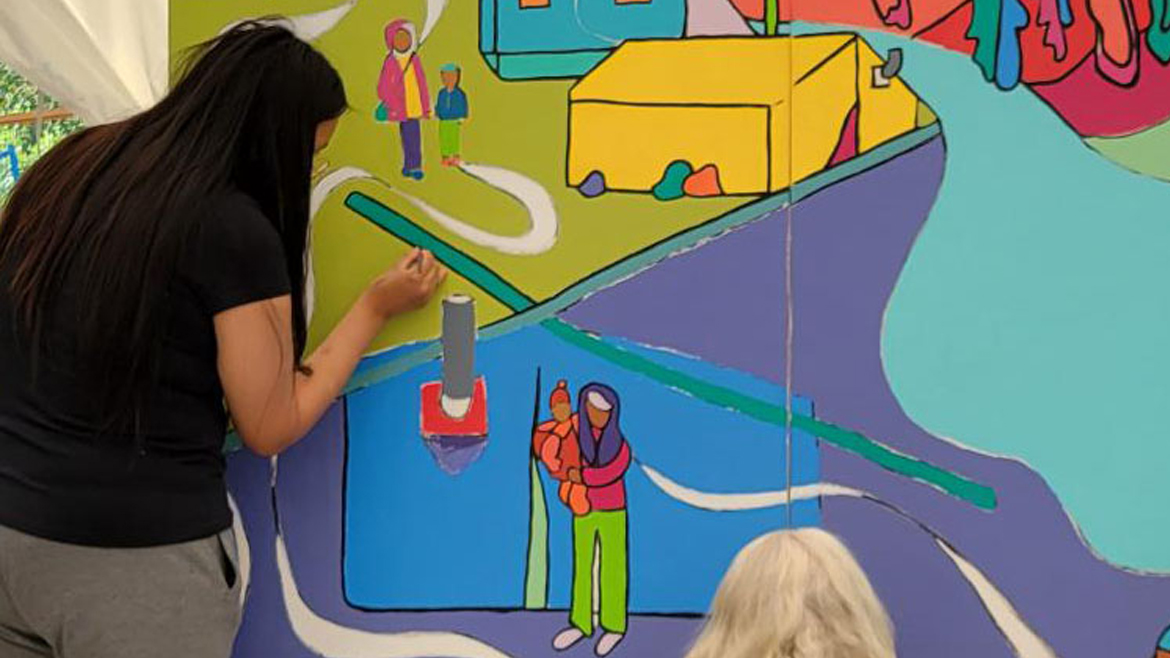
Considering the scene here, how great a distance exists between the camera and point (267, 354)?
156cm

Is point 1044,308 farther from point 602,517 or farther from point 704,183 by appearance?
point 602,517

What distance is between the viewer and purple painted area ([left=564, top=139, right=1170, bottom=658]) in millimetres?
1748

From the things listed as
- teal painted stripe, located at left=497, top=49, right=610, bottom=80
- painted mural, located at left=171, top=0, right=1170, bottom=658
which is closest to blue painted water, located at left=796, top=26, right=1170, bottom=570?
painted mural, located at left=171, top=0, right=1170, bottom=658

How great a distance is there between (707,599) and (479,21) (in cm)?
88

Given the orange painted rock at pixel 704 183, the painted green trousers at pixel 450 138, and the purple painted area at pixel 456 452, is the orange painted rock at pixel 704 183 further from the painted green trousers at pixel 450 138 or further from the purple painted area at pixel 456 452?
the purple painted area at pixel 456 452

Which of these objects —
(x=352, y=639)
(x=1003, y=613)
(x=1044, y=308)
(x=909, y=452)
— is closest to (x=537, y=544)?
(x=352, y=639)

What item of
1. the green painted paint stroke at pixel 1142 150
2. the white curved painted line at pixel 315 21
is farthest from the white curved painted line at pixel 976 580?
the white curved painted line at pixel 315 21

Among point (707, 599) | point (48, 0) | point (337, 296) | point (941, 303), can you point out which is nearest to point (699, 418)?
point (707, 599)

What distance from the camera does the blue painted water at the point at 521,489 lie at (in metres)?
1.80

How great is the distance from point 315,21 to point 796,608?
108 centimetres

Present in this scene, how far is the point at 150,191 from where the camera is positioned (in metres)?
1.53

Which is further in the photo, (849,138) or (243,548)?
(243,548)

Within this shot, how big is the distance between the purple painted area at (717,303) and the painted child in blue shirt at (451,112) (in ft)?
0.97

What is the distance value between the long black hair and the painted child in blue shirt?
0.20 m
